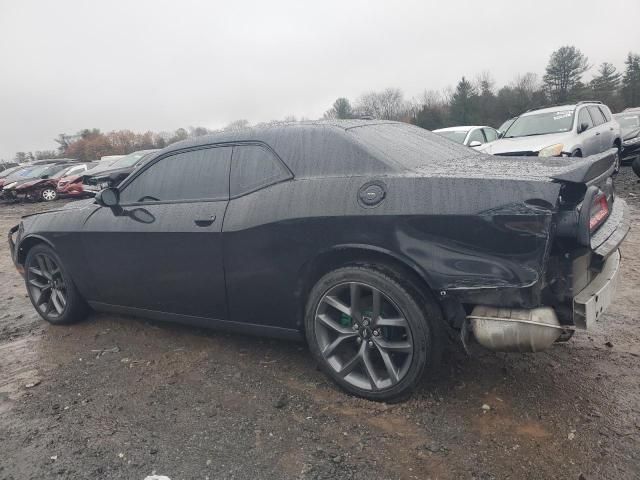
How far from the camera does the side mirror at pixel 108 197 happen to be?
361 cm

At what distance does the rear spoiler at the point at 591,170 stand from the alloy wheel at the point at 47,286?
4019mm

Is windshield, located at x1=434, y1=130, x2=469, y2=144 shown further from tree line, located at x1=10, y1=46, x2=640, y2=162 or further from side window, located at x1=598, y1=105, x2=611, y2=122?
tree line, located at x1=10, y1=46, x2=640, y2=162

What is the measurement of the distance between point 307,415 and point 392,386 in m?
0.51

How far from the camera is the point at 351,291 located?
8.82ft

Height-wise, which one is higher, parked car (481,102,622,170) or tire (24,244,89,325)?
parked car (481,102,622,170)

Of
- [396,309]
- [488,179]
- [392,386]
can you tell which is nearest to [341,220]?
[396,309]

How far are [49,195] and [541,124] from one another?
17.3 meters

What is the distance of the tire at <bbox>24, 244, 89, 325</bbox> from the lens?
4164 millimetres

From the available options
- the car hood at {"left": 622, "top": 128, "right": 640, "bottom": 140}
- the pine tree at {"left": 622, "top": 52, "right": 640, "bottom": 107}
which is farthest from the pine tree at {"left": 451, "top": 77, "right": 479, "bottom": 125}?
the car hood at {"left": 622, "top": 128, "right": 640, "bottom": 140}

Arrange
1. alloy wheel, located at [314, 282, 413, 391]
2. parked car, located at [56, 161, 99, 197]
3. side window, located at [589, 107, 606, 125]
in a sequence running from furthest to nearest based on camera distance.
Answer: parked car, located at [56, 161, 99, 197]
side window, located at [589, 107, 606, 125]
alloy wheel, located at [314, 282, 413, 391]

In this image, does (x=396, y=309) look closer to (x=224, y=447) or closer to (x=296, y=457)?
(x=296, y=457)

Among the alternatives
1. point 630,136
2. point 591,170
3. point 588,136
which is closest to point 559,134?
point 588,136

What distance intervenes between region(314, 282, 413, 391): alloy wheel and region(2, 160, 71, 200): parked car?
18764mm

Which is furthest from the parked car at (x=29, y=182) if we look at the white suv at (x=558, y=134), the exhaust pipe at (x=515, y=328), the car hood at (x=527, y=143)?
the exhaust pipe at (x=515, y=328)
